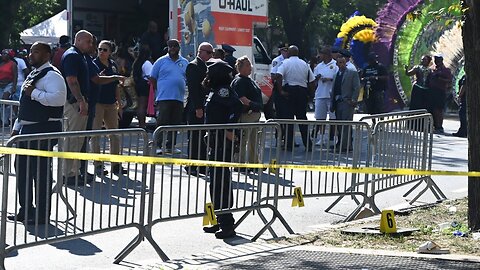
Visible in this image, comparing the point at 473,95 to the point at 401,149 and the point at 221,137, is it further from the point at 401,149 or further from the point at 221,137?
the point at 401,149

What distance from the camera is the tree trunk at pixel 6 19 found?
99.1ft

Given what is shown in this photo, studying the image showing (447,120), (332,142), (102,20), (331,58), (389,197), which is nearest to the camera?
(332,142)

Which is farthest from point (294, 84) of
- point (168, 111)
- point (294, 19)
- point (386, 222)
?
point (294, 19)

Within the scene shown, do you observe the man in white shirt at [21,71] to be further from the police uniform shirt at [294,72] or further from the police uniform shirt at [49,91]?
the police uniform shirt at [49,91]

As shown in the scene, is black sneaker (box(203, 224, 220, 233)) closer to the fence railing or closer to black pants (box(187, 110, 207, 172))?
the fence railing

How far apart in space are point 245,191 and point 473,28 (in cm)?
261

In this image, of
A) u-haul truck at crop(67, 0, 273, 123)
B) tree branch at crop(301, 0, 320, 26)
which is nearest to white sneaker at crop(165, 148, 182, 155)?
u-haul truck at crop(67, 0, 273, 123)

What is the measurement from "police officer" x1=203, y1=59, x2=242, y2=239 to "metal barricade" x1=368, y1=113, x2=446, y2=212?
2.18 meters

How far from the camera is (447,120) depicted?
29688 mm

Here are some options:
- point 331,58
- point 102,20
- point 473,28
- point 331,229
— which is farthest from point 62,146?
point 102,20

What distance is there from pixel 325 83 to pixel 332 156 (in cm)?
766

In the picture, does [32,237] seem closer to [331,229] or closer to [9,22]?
[331,229]

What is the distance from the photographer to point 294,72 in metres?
18.5

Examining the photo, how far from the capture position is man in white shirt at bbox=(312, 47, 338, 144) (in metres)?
19.6
